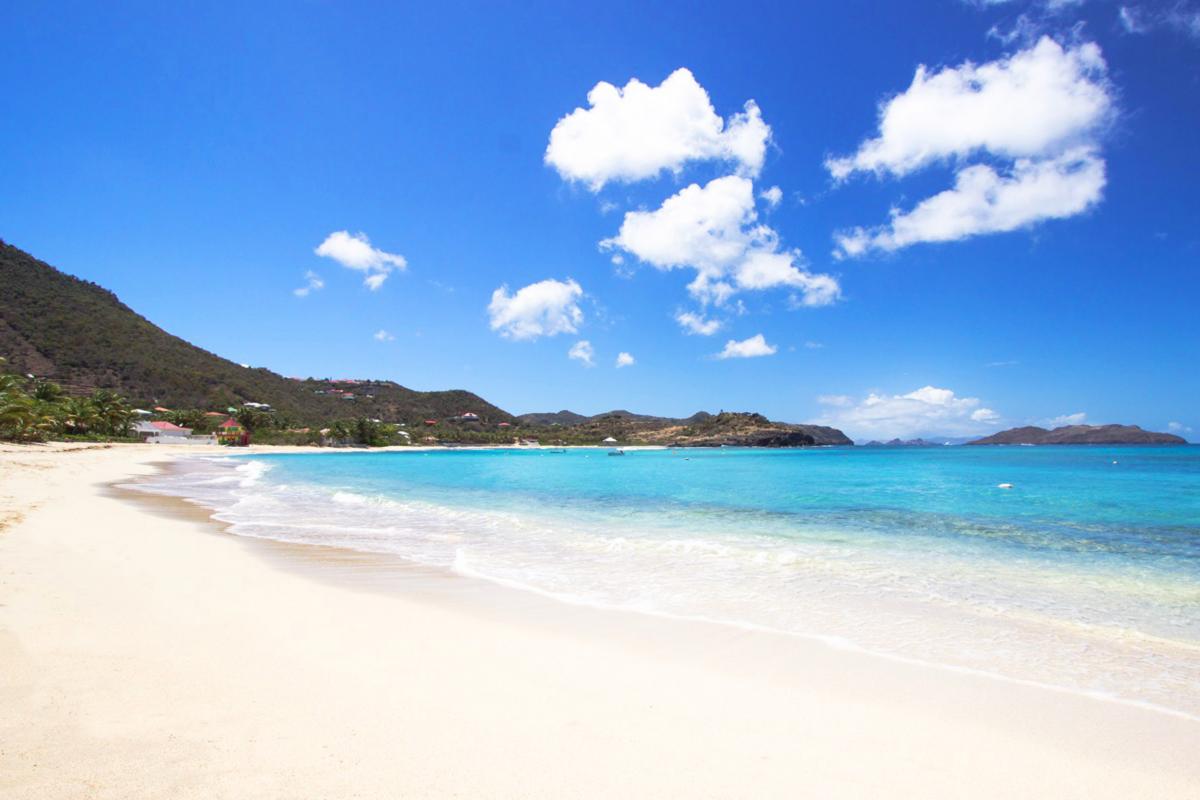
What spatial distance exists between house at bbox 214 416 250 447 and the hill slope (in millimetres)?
14602

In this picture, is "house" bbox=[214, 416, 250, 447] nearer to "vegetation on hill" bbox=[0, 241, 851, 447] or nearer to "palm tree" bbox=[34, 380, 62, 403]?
"vegetation on hill" bbox=[0, 241, 851, 447]

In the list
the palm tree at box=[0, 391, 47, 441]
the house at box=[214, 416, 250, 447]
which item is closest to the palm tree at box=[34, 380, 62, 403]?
the palm tree at box=[0, 391, 47, 441]

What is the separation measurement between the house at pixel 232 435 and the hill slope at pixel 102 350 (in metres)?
14.6

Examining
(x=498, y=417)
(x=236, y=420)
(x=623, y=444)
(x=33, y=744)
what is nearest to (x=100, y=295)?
(x=236, y=420)

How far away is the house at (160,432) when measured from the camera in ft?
247

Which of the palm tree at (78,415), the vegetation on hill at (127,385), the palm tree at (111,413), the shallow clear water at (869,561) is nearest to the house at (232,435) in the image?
the vegetation on hill at (127,385)

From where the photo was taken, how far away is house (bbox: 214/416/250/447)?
82.8m

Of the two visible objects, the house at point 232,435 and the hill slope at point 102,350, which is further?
the hill slope at point 102,350

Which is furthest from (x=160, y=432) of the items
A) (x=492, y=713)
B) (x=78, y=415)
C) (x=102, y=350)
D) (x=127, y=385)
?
(x=492, y=713)

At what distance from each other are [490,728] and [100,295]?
13909cm

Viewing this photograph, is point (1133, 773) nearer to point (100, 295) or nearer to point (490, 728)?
point (490, 728)

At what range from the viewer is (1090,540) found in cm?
1475

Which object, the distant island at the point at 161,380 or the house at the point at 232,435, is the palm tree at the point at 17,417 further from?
the house at the point at 232,435

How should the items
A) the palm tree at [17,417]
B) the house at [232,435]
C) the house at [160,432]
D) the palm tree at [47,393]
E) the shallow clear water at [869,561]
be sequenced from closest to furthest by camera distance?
the shallow clear water at [869,561], the palm tree at [17,417], the palm tree at [47,393], the house at [160,432], the house at [232,435]
